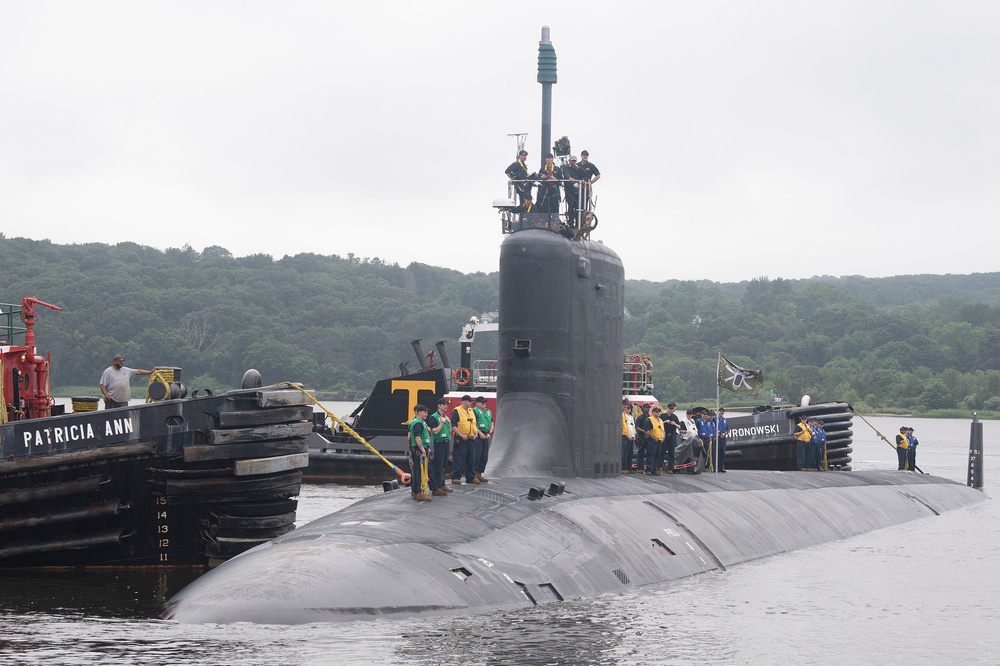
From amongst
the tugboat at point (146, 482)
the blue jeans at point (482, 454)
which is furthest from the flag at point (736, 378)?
the tugboat at point (146, 482)

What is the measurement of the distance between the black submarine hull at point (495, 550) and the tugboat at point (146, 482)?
2852mm

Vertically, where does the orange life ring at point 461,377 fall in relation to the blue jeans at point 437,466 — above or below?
above

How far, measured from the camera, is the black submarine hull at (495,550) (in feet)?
46.0

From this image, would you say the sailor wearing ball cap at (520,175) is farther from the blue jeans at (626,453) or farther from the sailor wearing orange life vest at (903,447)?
the sailor wearing orange life vest at (903,447)

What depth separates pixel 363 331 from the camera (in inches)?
4373

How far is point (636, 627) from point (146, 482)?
336 inches

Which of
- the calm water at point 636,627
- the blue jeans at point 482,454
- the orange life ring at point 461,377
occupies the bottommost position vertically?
the calm water at point 636,627

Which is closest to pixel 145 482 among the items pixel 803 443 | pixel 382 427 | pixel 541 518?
pixel 541 518

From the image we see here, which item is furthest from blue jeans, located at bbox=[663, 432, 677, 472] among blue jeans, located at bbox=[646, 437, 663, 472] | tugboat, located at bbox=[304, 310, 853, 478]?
tugboat, located at bbox=[304, 310, 853, 478]

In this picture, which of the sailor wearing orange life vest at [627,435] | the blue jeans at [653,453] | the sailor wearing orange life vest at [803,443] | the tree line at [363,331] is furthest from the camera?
the tree line at [363,331]

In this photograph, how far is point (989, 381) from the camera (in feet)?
366

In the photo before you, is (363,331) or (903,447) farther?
(363,331)

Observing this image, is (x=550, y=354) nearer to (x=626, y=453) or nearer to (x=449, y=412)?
(x=626, y=453)

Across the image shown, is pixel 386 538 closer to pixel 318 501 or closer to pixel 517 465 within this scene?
pixel 517 465
